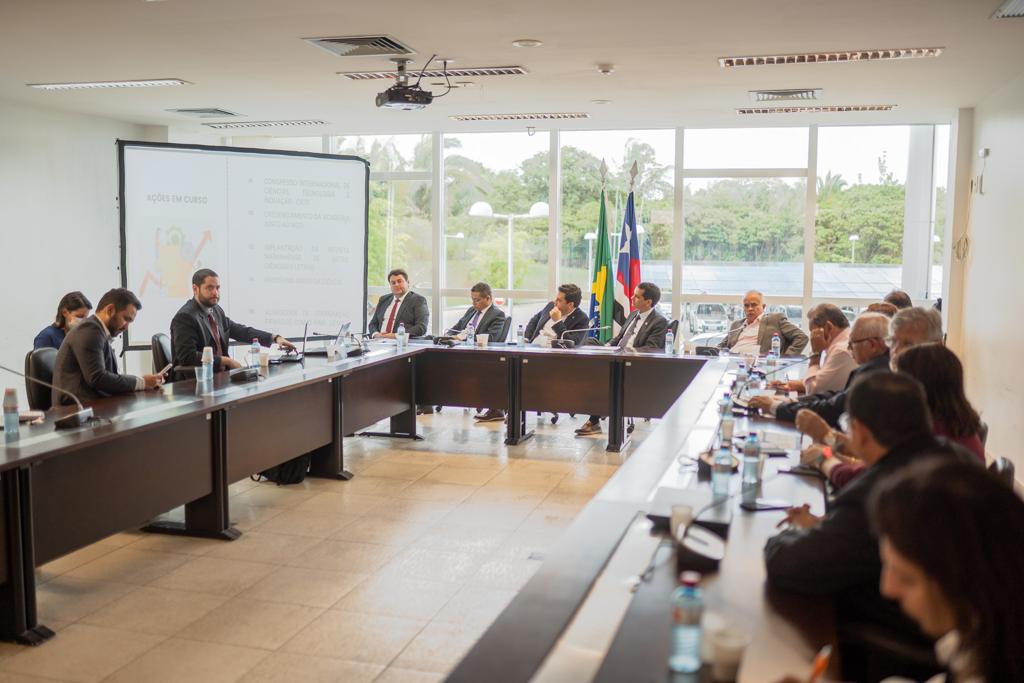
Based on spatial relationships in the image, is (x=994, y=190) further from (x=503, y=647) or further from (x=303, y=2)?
(x=503, y=647)

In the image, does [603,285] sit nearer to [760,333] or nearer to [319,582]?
[760,333]

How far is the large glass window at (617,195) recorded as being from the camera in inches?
358

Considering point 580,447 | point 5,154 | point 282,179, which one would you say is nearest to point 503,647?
point 580,447

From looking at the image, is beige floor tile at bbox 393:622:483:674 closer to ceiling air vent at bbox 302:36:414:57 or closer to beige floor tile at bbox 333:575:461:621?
beige floor tile at bbox 333:575:461:621

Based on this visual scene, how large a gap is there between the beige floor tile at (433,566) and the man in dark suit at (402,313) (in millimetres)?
3894

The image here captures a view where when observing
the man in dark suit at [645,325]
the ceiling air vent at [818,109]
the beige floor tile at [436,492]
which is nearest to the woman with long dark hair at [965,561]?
the beige floor tile at [436,492]

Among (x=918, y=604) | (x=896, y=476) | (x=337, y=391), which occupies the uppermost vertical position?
(x=896, y=476)

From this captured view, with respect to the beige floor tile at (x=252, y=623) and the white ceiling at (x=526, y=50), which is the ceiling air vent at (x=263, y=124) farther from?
the beige floor tile at (x=252, y=623)

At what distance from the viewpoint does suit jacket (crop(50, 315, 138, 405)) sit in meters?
4.49

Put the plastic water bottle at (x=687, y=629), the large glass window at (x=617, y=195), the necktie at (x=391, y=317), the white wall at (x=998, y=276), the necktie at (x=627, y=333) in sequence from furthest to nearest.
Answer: the large glass window at (x=617, y=195) → the necktie at (x=391, y=317) → the necktie at (x=627, y=333) → the white wall at (x=998, y=276) → the plastic water bottle at (x=687, y=629)

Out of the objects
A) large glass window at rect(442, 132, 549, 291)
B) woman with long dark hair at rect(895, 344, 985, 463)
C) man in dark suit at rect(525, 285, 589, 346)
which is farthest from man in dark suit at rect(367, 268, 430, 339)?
woman with long dark hair at rect(895, 344, 985, 463)

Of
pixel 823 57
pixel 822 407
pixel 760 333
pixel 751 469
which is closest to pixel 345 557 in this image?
pixel 751 469

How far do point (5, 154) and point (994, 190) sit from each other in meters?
8.14

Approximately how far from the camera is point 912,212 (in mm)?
8539
